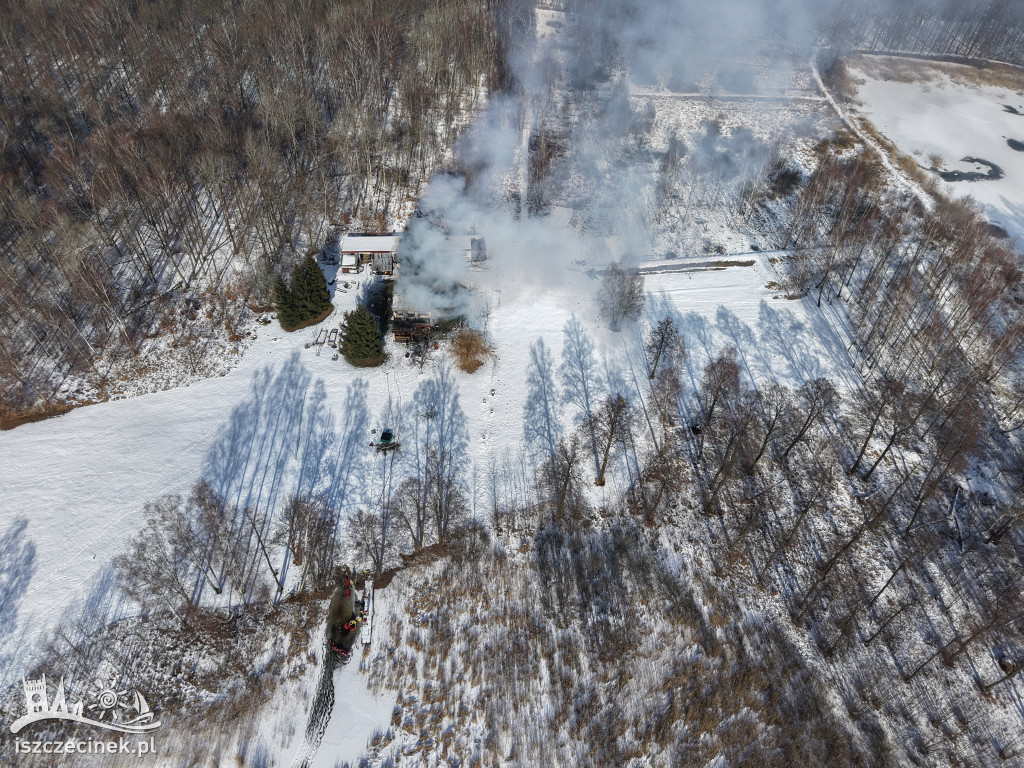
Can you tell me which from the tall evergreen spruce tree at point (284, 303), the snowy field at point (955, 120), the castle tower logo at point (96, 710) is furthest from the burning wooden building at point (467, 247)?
the snowy field at point (955, 120)

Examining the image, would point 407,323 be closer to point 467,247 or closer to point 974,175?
point 467,247

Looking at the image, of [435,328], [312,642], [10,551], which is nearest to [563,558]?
[312,642]

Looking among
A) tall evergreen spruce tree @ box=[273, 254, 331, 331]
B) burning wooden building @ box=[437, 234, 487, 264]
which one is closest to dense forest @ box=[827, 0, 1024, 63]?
burning wooden building @ box=[437, 234, 487, 264]

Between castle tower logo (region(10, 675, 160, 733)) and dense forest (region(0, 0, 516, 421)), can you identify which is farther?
dense forest (region(0, 0, 516, 421))

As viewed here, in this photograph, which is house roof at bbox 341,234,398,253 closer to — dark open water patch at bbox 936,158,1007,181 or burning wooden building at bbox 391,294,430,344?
burning wooden building at bbox 391,294,430,344

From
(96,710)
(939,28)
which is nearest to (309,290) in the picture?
(96,710)

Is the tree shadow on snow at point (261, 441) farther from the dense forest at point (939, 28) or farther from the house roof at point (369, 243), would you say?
the dense forest at point (939, 28)
